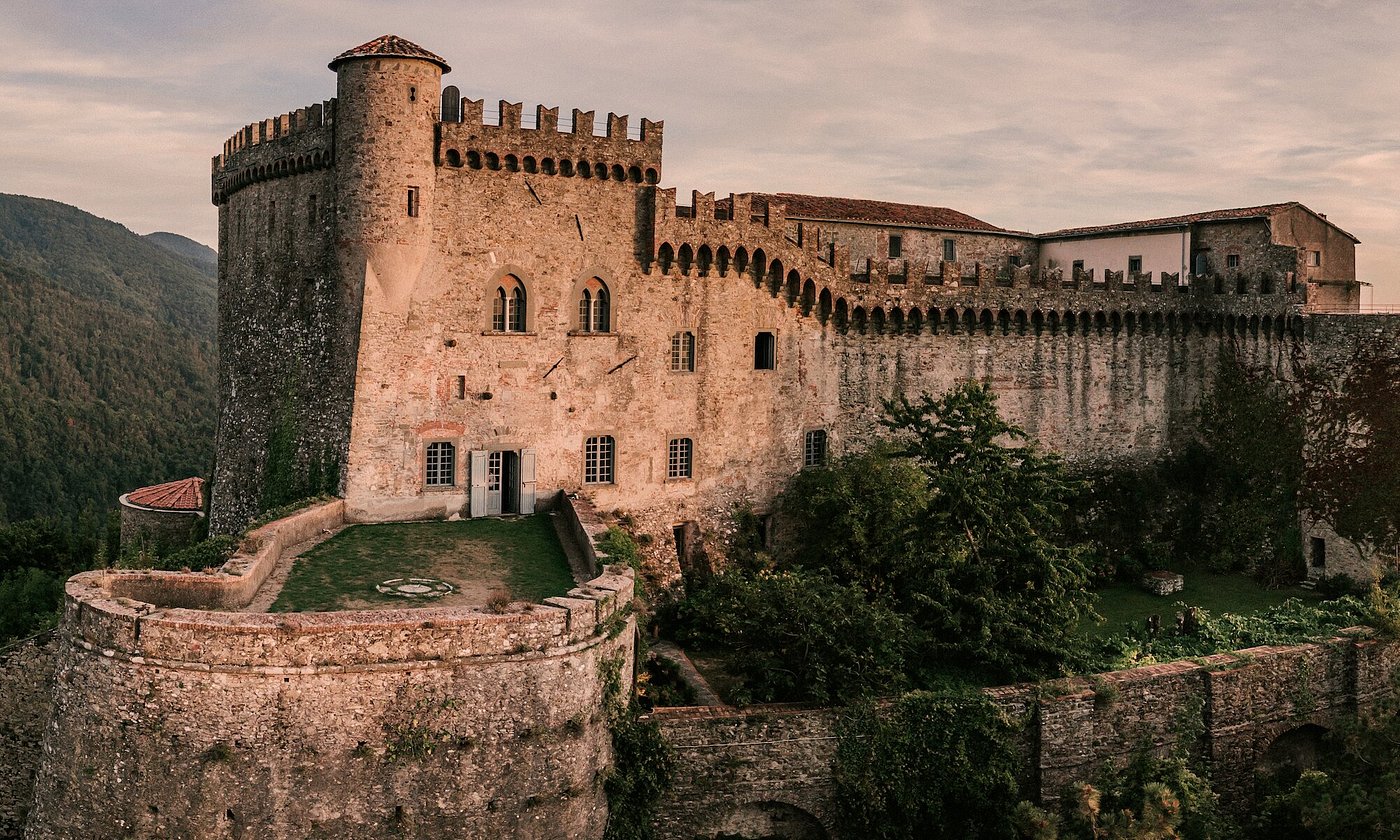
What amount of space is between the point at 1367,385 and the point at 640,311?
22.7 metres

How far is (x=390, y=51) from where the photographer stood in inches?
1042

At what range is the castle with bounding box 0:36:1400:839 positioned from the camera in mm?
17328

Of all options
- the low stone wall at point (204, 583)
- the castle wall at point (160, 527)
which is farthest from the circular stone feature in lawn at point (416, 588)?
the castle wall at point (160, 527)

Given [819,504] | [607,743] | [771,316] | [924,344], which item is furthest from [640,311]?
[607,743]

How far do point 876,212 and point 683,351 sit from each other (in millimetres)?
12735

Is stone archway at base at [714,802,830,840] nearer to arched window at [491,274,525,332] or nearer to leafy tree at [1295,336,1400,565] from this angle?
arched window at [491,274,525,332]

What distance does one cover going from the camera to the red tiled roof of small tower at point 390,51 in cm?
2642

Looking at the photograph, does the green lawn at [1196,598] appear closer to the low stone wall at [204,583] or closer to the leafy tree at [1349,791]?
the leafy tree at [1349,791]

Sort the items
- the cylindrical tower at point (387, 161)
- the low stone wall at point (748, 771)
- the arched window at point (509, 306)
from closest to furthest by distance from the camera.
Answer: the low stone wall at point (748, 771) < the cylindrical tower at point (387, 161) < the arched window at point (509, 306)

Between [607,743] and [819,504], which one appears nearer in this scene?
[607,743]

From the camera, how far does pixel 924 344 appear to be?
3456cm

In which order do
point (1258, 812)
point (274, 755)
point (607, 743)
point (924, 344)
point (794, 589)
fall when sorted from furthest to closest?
point (924, 344), point (1258, 812), point (794, 589), point (607, 743), point (274, 755)

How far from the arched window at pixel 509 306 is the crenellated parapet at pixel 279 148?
487cm

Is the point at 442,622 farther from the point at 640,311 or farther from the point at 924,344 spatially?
the point at 924,344
